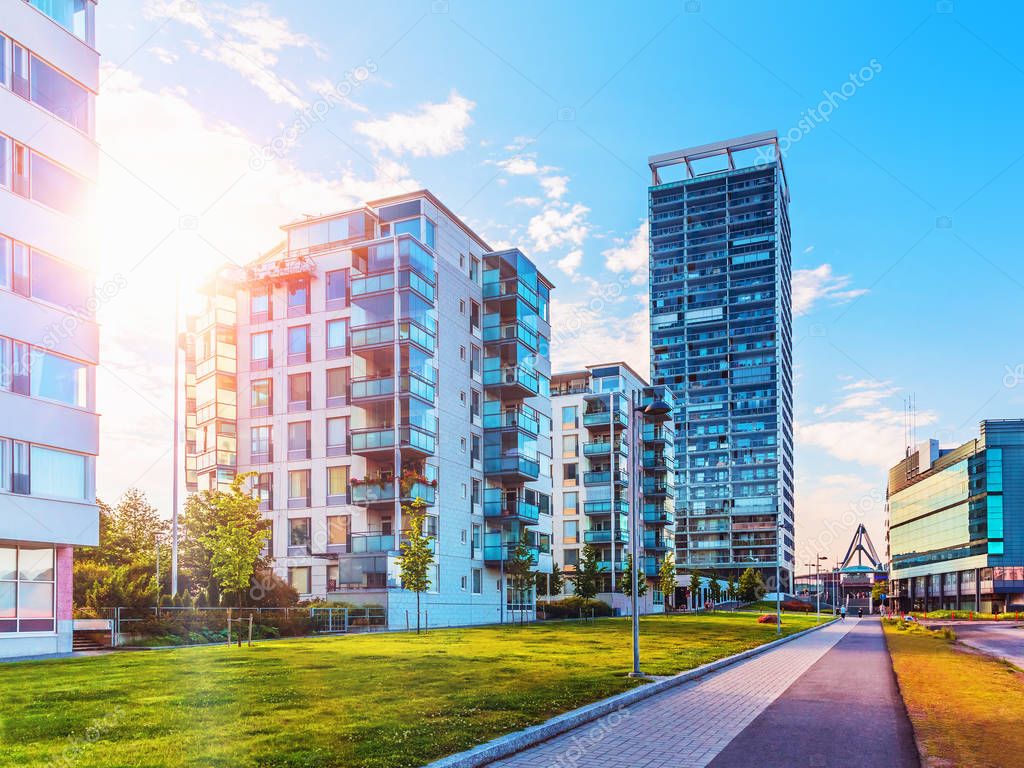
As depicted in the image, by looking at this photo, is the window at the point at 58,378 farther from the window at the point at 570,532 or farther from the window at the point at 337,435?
the window at the point at 570,532

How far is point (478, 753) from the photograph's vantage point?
10.1 metres

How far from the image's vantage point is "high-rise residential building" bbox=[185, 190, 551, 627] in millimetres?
47594

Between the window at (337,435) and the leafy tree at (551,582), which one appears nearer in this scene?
the window at (337,435)

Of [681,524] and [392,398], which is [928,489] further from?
[392,398]

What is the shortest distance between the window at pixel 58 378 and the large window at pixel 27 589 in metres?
4.91

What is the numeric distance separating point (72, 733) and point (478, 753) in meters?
5.10

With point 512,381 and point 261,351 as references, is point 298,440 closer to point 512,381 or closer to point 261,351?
point 261,351

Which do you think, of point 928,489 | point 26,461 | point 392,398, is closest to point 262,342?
point 392,398

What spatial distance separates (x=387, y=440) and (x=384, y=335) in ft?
18.2

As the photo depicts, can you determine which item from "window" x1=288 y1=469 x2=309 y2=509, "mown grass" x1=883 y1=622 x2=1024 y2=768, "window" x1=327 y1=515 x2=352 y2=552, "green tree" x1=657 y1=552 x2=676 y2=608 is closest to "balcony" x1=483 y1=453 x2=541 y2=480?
"window" x1=327 y1=515 x2=352 y2=552

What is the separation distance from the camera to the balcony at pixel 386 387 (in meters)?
47.0

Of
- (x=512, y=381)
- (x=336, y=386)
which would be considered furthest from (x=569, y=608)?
(x=336, y=386)

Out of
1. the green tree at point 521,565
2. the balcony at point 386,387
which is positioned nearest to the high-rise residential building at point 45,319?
the balcony at point 386,387

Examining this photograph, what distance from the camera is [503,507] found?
56.2m
